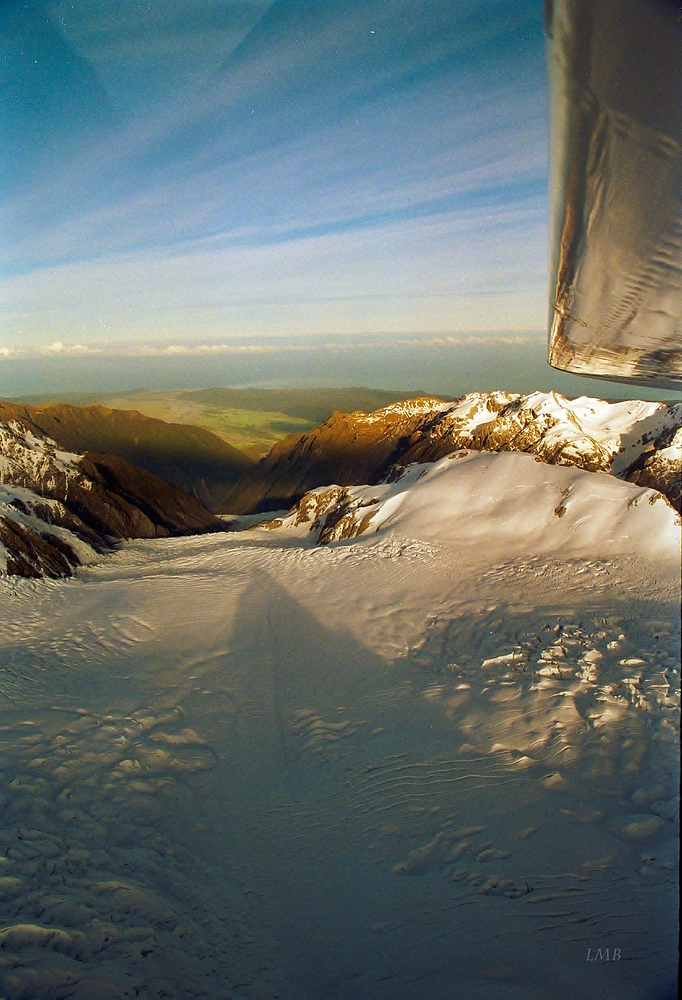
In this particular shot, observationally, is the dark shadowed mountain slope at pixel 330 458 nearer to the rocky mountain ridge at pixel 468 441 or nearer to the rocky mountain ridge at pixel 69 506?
the rocky mountain ridge at pixel 468 441

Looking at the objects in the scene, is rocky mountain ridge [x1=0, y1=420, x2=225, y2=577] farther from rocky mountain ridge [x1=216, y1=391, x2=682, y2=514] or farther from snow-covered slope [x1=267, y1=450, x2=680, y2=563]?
rocky mountain ridge [x1=216, y1=391, x2=682, y2=514]

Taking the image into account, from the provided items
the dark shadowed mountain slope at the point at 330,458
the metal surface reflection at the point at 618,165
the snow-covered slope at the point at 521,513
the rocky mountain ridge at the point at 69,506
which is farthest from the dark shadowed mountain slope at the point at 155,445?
the metal surface reflection at the point at 618,165

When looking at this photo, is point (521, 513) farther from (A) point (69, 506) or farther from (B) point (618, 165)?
(A) point (69, 506)

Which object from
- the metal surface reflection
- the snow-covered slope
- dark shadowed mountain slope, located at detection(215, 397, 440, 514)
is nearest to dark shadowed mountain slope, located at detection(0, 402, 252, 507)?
dark shadowed mountain slope, located at detection(215, 397, 440, 514)

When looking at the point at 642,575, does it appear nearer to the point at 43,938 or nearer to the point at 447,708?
the point at 447,708

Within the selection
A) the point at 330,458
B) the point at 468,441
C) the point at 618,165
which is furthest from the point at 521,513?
the point at 330,458

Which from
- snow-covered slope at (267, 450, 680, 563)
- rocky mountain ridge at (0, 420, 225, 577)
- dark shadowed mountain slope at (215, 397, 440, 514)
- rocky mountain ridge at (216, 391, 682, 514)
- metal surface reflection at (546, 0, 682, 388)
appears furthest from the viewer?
dark shadowed mountain slope at (215, 397, 440, 514)

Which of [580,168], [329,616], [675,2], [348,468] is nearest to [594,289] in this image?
[580,168]
